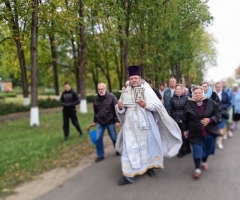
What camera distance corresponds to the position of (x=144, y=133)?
5.07 m

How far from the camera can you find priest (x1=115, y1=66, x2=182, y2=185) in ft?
16.1

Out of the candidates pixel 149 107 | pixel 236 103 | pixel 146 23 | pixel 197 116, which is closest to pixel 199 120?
pixel 197 116

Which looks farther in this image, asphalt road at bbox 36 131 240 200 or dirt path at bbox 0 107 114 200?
dirt path at bbox 0 107 114 200

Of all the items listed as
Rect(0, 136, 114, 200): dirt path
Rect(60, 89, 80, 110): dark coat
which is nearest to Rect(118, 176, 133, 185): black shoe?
Rect(0, 136, 114, 200): dirt path

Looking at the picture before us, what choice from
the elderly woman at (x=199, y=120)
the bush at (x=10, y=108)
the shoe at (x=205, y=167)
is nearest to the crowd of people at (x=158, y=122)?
the elderly woman at (x=199, y=120)

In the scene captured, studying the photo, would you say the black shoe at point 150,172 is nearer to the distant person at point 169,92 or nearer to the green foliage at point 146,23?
the distant person at point 169,92

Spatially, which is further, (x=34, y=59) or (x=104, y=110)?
(x=34, y=59)

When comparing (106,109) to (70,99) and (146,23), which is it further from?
(70,99)

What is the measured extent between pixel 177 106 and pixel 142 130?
30.5 inches

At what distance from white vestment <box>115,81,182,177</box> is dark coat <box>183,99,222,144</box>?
9.3 inches

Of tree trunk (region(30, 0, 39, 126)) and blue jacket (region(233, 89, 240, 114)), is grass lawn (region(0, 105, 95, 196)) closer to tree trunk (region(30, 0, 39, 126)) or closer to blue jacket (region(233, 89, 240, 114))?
tree trunk (region(30, 0, 39, 126))

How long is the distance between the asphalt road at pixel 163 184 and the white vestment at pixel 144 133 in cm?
32

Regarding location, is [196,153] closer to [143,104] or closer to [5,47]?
[143,104]

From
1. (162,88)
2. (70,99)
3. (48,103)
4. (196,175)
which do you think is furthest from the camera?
(48,103)
